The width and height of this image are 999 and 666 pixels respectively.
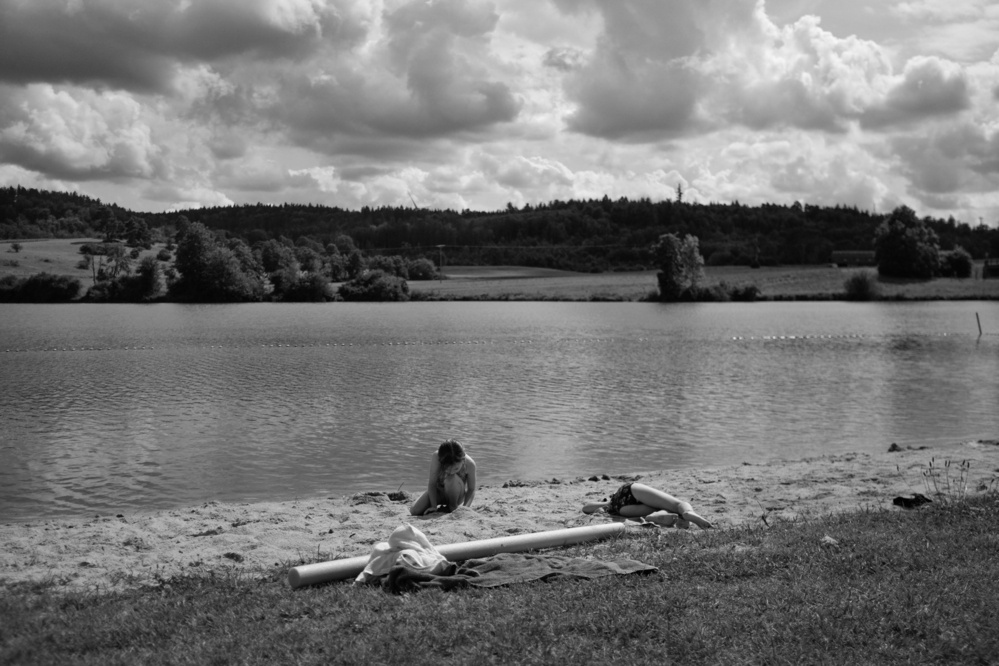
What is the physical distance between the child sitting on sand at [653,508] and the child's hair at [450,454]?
250cm

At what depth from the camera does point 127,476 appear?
18.4 meters

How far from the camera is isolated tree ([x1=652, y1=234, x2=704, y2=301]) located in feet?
436

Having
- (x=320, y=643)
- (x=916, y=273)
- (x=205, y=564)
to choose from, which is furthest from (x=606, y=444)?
(x=916, y=273)

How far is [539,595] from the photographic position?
8.12 m

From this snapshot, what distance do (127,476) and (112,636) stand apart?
11969 mm

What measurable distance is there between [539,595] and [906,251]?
487 feet

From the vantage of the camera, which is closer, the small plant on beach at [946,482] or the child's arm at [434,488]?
the small plant on beach at [946,482]

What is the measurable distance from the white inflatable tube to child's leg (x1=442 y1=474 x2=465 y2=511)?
→ 3.09 m

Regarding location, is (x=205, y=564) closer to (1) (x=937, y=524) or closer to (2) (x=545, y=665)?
(2) (x=545, y=665)

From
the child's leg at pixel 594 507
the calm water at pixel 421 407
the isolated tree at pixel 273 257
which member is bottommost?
the calm water at pixel 421 407

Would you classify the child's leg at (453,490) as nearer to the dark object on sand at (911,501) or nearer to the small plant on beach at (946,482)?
the dark object on sand at (911,501)

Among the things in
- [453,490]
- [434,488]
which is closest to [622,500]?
[453,490]

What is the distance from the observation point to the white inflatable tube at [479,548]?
29.3 ft

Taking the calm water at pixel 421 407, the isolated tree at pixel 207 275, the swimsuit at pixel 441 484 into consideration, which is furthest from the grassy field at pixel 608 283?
the swimsuit at pixel 441 484
